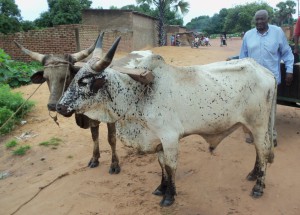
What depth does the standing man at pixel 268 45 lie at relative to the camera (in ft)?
14.8

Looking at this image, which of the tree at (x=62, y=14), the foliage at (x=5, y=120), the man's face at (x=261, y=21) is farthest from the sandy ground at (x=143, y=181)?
the tree at (x=62, y=14)

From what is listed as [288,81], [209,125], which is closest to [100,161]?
[209,125]

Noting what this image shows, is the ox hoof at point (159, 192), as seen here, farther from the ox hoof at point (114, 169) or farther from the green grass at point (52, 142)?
the green grass at point (52, 142)

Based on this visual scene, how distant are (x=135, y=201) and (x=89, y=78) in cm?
151

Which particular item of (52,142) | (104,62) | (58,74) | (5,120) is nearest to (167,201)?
(104,62)

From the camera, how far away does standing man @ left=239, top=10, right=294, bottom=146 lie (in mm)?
4508

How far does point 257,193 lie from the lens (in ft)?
12.0

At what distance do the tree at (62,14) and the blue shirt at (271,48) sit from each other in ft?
68.0

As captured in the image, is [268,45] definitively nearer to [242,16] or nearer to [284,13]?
[242,16]

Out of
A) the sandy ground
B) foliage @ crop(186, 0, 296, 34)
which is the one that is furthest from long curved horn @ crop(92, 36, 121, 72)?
foliage @ crop(186, 0, 296, 34)

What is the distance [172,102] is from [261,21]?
2059mm

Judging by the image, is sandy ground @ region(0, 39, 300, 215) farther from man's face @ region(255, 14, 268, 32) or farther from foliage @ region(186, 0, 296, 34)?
foliage @ region(186, 0, 296, 34)

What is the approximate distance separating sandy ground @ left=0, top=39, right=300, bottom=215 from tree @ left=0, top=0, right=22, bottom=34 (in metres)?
18.3

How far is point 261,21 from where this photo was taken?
14.6 feet
